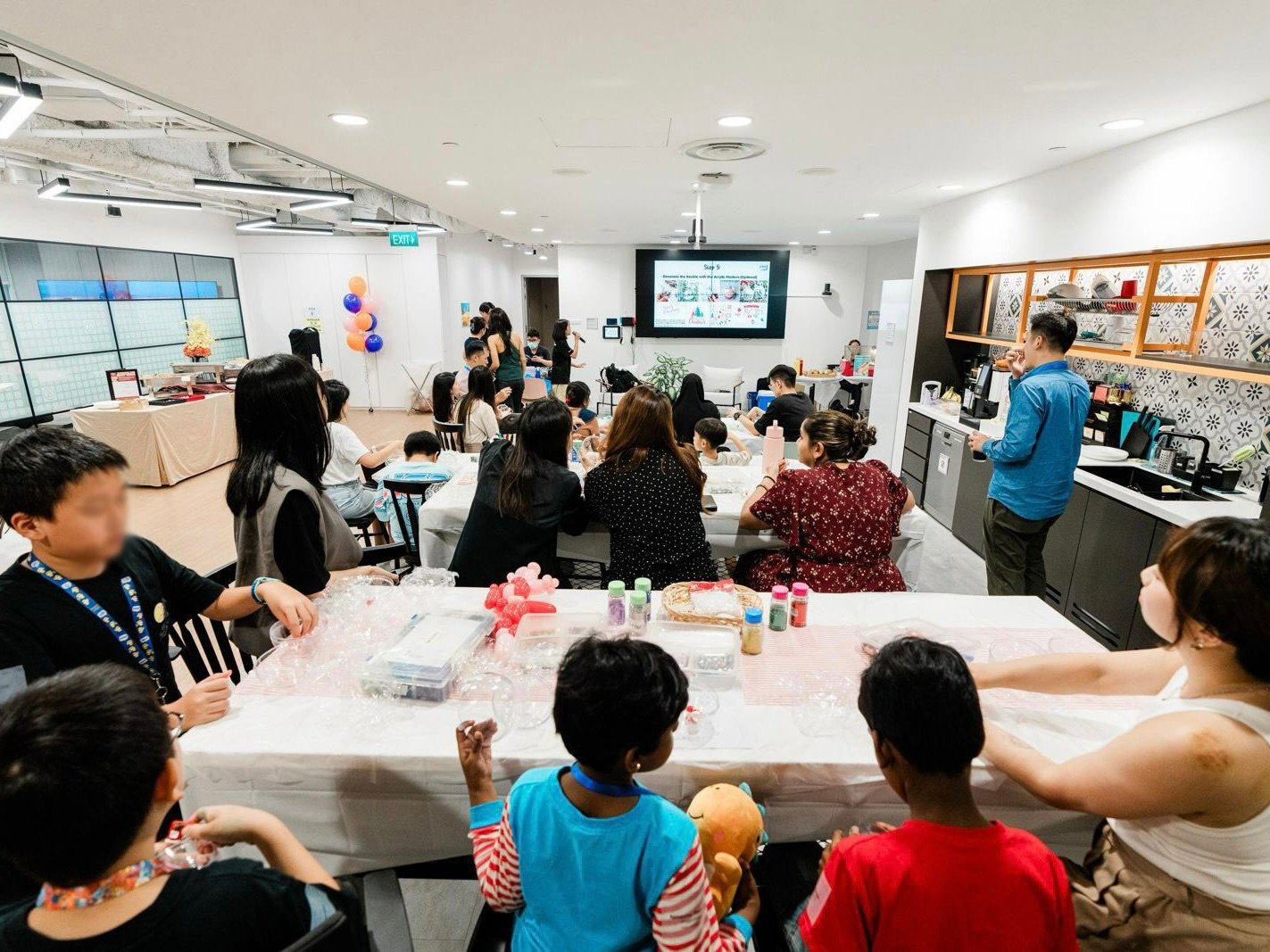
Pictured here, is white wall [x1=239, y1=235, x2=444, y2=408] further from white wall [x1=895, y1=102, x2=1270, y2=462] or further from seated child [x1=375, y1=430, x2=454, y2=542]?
white wall [x1=895, y1=102, x2=1270, y2=462]

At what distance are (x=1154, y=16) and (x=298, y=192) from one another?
512 cm

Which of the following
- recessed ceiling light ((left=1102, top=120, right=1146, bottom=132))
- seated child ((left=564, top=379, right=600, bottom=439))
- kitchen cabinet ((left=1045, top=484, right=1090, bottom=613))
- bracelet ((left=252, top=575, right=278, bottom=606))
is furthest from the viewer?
seated child ((left=564, top=379, right=600, bottom=439))

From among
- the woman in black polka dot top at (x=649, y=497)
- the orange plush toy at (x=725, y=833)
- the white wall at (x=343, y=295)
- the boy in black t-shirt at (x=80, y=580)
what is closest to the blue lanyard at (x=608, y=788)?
the orange plush toy at (x=725, y=833)

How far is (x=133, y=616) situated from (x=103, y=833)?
0.69 meters

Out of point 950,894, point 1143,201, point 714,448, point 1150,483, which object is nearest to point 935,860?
point 950,894

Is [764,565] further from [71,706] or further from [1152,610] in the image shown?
[71,706]

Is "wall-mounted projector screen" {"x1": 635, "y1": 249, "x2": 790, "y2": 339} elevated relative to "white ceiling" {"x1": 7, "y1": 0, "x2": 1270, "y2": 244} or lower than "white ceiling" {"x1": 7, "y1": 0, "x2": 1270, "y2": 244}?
lower

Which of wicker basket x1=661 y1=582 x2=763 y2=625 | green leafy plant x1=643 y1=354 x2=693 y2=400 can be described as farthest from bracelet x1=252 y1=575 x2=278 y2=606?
green leafy plant x1=643 y1=354 x2=693 y2=400

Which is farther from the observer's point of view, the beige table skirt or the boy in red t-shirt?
the beige table skirt

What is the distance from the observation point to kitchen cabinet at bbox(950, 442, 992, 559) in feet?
13.9

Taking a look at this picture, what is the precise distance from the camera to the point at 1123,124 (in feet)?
8.73

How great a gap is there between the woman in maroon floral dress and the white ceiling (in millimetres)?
1187

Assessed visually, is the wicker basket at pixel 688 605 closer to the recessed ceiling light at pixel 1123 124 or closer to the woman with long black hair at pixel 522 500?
the woman with long black hair at pixel 522 500

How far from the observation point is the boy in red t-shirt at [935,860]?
876mm
